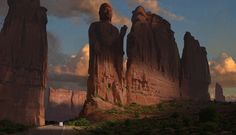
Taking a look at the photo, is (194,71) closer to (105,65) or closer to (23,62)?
(105,65)

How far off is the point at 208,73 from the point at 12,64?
164 feet

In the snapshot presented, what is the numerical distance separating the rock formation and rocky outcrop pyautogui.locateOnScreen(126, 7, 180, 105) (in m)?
3.60

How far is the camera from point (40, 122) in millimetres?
85375

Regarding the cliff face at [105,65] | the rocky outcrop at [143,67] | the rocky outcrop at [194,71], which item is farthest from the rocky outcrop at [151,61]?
the rocky outcrop at [194,71]

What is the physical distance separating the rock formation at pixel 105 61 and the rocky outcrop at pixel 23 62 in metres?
16.6

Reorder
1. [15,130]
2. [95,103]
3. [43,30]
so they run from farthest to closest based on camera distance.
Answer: [43,30] → [95,103] → [15,130]

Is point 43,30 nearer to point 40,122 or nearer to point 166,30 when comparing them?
point 40,122

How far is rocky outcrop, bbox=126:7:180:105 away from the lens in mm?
81312

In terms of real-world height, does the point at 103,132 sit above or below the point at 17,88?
below

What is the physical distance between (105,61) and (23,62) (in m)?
19.2

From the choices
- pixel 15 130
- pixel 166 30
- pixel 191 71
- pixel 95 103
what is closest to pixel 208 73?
pixel 191 71

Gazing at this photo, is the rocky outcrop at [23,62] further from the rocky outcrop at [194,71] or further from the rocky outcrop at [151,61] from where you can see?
the rocky outcrop at [194,71]

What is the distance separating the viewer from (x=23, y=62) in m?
86.8

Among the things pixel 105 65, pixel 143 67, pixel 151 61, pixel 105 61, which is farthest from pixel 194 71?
pixel 105 65
